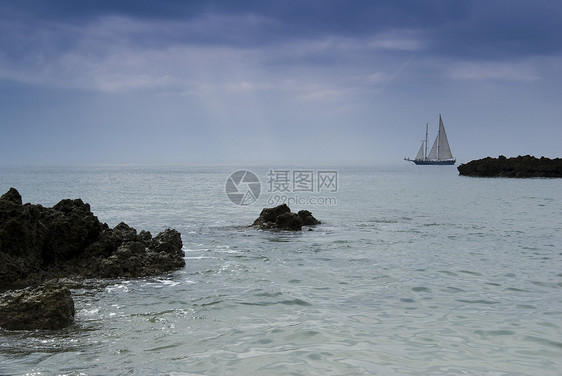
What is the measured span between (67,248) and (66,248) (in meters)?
0.02

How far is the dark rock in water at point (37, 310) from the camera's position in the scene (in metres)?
7.85

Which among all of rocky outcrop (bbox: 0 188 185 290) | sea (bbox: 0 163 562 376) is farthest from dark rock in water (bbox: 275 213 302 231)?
rocky outcrop (bbox: 0 188 185 290)

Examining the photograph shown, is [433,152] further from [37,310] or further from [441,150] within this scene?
[37,310]

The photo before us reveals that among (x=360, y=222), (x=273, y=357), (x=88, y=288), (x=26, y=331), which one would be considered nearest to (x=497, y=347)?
(x=273, y=357)

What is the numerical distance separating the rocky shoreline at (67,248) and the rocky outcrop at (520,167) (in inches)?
3644

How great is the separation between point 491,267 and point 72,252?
11186 mm

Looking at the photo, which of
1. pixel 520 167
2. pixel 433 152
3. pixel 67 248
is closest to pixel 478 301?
pixel 67 248

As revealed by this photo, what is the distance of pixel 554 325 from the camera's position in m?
8.16

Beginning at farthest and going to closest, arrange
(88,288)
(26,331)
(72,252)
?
1. (72,252)
2. (88,288)
3. (26,331)

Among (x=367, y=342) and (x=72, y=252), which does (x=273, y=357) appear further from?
(x=72, y=252)

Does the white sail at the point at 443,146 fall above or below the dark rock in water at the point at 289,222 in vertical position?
above

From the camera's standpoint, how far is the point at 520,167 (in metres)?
92.7
